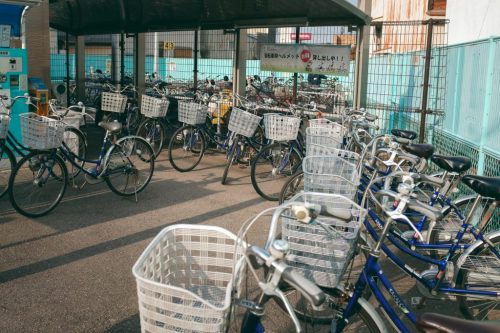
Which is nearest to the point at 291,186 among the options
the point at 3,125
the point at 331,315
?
the point at 331,315

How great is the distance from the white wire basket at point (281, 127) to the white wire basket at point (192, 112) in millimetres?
1568

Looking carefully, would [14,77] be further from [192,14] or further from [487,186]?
[487,186]

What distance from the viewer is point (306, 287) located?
1.72m

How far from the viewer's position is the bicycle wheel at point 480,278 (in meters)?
3.46

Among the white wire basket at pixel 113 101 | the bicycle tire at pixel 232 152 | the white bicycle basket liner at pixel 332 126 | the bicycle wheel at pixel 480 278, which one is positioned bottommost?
the bicycle wheel at pixel 480 278

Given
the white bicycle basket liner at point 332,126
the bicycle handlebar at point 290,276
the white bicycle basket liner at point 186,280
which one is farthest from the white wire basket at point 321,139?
the bicycle handlebar at point 290,276

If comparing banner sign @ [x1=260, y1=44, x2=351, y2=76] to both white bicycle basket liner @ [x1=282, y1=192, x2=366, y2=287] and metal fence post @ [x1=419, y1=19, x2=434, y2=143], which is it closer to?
metal fence post @ [x1=419, y1=19, x2=434, y2=143]

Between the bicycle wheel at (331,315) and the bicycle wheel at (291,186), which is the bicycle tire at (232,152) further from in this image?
the bicycle wheel at (331,315)

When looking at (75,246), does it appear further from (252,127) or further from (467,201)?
(467,201)

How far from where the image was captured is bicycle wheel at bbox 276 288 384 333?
2.62 meters

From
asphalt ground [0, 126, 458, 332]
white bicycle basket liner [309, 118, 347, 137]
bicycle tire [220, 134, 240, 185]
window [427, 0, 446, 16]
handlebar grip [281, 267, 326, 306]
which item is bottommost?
asphalt ground [0, 126, 458, 332]

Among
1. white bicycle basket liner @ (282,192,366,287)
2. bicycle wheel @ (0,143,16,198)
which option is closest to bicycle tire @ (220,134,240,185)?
bicycle wheel @ (0,143,16,198)

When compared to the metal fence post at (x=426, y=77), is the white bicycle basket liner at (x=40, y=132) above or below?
below

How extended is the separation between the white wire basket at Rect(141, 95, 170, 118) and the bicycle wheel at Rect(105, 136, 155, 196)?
1939 millimetres
